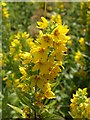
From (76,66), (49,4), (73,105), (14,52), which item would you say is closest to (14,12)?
(49,4)

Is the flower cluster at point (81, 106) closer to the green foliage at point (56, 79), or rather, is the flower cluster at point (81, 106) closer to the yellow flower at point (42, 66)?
the green foliage at point (56, 79)

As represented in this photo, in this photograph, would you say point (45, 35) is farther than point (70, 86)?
No

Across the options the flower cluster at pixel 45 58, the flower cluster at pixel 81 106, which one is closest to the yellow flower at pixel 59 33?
the flower cluster at pixel 45 58

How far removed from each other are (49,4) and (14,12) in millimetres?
1392

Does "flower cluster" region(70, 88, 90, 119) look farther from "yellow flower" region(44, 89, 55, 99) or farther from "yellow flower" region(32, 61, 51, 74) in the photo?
"yellow flower" region(32, 61, 51, 74)

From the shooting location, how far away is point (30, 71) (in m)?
Answer: 2.50

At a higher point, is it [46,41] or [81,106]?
[46,41]

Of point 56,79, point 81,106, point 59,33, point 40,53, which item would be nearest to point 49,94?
point 81,106

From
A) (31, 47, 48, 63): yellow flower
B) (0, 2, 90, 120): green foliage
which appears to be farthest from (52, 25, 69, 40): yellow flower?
(0, 2, 90, 120): green foliage

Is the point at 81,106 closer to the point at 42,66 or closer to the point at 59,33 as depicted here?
the point at 42,66

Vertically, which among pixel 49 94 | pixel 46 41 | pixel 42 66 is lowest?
pixel 49 94

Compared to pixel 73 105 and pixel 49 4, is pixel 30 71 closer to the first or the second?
pixel 73 105

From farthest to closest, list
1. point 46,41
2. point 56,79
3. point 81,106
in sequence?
point 56,79 < point 81,106 < point 46,41

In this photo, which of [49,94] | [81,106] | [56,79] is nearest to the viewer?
[49,94]
